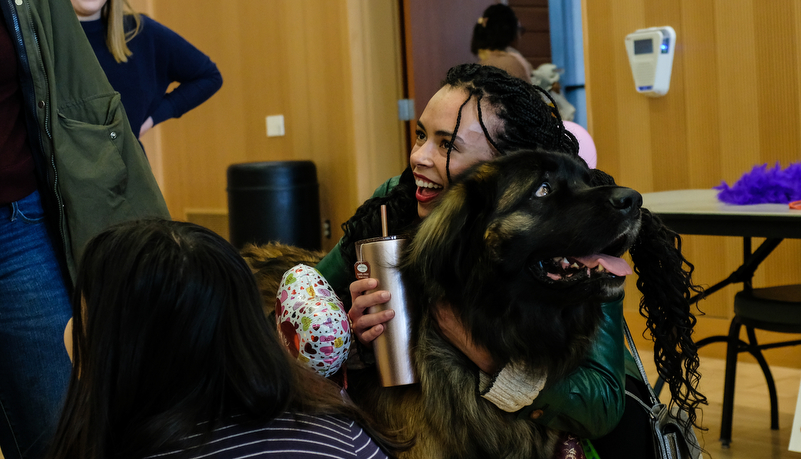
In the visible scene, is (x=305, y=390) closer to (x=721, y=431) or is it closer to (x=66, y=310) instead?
(x=66, y=310)

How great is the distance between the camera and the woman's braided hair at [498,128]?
1.51m

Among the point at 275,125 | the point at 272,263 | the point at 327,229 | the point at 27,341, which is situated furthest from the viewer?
the point at 275,125

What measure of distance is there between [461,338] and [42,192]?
3.36ft

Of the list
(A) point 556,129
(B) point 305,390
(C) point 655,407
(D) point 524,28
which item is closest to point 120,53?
(A) point 556,129

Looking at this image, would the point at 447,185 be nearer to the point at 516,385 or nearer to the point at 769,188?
the point at 516,385

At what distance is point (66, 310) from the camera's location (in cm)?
166

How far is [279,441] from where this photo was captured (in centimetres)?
99

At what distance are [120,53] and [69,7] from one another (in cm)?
52

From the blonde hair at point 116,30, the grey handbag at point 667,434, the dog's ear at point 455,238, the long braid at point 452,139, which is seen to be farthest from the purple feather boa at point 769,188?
the blonde hair at point 116,30

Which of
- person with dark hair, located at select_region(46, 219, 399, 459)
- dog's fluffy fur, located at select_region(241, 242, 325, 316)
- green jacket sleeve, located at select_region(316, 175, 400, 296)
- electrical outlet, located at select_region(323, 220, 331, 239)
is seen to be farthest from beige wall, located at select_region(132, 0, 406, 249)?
person with dark hair, located at select_region(46, 219, 399, 459)

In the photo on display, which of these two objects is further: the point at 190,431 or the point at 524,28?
the point at 524,28

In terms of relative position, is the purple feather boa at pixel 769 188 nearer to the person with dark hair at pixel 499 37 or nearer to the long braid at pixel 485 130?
the long braid at pixel 485 130

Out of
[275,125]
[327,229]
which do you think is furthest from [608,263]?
[275,125]

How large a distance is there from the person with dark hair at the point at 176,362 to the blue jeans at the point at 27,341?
64 centimetres
